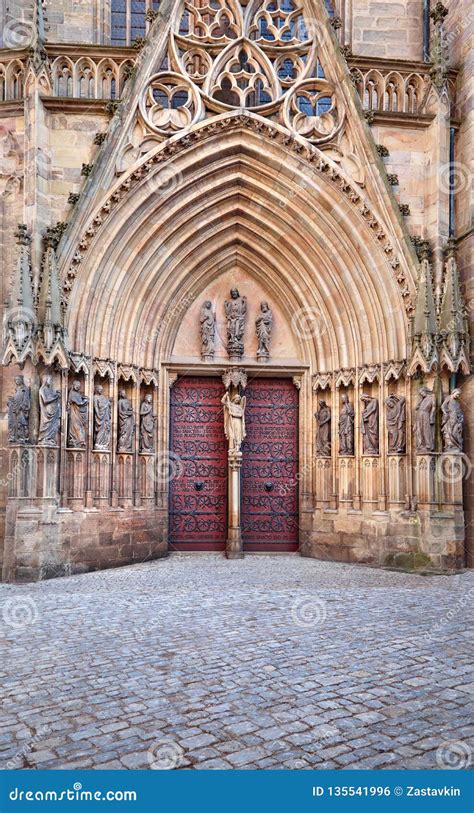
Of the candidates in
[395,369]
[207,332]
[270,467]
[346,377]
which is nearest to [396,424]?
[395,369]

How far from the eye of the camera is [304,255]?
12539mm

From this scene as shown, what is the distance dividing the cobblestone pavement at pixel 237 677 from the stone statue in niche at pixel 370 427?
9.54 ft

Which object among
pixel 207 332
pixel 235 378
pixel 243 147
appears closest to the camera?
pixel 243 147

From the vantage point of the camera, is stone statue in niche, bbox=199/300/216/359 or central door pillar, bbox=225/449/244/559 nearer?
central door pillar, bbox=225/449/244/559

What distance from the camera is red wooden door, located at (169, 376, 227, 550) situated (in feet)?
42.5

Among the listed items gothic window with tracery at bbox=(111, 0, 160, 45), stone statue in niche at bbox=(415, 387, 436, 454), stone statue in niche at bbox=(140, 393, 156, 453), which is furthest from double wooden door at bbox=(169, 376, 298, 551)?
gothic window with tracery at bbox=(111, 0, 160, 45)

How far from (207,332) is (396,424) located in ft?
13.1

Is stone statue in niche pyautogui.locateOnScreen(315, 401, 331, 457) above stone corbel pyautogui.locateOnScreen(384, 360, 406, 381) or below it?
below

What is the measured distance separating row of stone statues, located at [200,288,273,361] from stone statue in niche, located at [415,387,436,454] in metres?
3.45

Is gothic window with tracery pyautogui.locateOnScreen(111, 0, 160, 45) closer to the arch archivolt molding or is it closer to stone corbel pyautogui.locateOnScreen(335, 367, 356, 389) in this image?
the arch archivolt molding

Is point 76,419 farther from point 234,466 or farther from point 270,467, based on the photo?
point 270,467

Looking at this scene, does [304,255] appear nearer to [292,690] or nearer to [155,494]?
[155,494]

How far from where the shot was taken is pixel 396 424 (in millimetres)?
11328

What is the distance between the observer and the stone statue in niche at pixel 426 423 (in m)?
10.8
